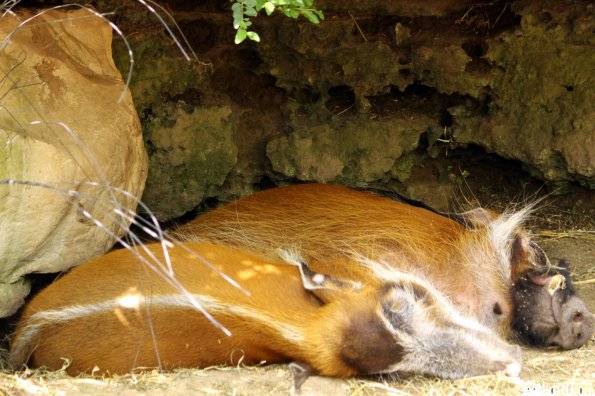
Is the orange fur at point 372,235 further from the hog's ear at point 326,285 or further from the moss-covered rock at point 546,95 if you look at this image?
the moss-covered rock at point 546,95

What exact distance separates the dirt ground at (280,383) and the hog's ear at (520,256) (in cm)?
67

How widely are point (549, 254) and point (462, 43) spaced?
158 centimetres

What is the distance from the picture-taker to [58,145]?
388cm

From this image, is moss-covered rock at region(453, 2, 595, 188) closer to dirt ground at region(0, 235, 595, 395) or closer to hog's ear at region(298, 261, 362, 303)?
dirt ground at region(0, 235, 595, 395)

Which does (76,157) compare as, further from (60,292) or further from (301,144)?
(301,144)

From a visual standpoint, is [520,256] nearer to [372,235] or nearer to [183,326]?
[372,235]

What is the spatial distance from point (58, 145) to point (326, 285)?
1525 millimetres

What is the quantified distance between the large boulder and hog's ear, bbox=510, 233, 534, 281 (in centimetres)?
227

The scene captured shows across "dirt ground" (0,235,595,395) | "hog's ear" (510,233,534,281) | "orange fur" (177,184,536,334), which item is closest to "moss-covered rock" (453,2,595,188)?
"orange fur" (177,184,536,334)

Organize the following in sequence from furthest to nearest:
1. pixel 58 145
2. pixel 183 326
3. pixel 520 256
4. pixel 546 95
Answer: pixel 546 95 → pixel 520 256 → pixel 58 145 → pixel 183 326

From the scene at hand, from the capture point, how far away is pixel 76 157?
12.9ft

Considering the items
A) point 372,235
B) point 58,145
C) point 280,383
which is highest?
point 58,145

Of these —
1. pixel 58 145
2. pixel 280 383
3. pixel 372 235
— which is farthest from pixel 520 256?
pixel 58 145

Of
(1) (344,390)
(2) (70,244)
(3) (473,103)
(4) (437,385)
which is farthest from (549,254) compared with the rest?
(2) (70,244)
